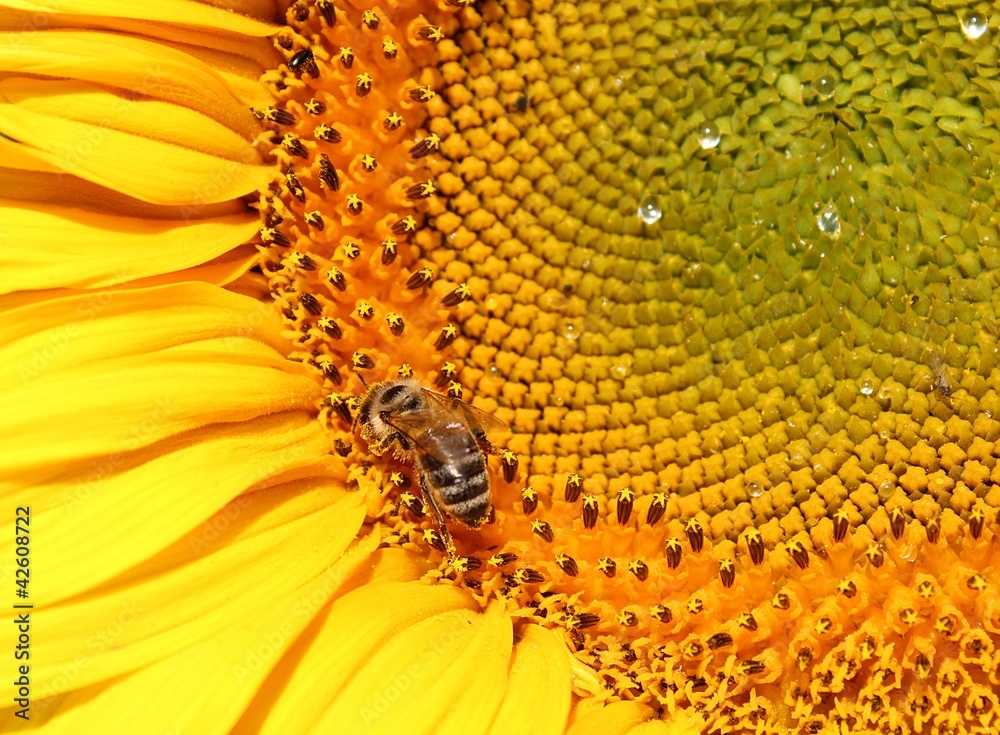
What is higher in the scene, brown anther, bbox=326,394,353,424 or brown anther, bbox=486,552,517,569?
brown anther, bbox=326,394,353,424

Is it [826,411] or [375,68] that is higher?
[375,68]

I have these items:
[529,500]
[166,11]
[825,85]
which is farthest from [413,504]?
[825,85]

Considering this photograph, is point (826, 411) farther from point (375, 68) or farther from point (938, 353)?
point (375, 68)

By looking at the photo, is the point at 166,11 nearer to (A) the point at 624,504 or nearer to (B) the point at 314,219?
(B) the point at 314,219

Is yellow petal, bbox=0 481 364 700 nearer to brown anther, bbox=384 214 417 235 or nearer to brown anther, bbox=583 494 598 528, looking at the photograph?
brown anther, bbox=583 494 598 528

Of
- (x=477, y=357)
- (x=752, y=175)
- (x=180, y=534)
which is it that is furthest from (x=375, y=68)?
(x=180, y=534)

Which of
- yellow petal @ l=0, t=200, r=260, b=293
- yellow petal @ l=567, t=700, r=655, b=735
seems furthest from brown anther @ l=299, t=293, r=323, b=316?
yellow petal @ l=567, t=700, r=655, b=735
